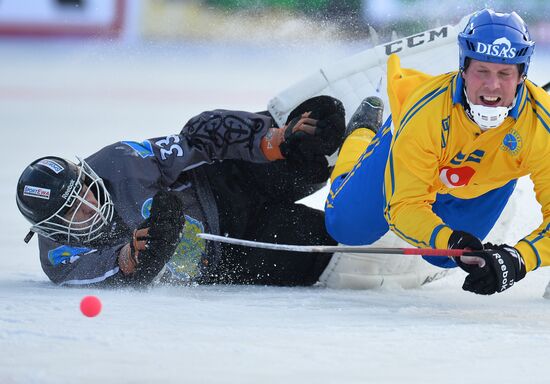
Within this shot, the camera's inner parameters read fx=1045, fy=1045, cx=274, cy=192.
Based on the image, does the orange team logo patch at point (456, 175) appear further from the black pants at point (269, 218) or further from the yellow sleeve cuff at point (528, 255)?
the black pants at point (269, 218)

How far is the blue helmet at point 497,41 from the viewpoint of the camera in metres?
3.21

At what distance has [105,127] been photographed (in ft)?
24.5

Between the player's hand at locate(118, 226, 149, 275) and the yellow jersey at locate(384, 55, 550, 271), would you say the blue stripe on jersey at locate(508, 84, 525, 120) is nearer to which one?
the yellow jersey at locate(384, 55, 550, 271)

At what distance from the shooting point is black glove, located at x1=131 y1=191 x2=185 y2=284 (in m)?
3.51

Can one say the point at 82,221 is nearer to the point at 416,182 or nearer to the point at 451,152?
the point at 416,182

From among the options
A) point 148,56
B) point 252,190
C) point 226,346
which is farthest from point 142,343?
point 148,56

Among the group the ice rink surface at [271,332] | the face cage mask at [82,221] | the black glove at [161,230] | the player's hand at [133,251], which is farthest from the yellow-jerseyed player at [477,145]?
the face cage mask at [82,221]

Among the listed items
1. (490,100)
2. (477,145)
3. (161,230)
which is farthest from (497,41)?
(161,230)

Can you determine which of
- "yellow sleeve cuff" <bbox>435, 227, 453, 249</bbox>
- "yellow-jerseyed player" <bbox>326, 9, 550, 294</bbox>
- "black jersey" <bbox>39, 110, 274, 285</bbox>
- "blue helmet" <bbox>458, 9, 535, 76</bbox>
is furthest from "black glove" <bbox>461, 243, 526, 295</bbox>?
"black jersey" <bbox>39, 110, 274, 285</bbox>

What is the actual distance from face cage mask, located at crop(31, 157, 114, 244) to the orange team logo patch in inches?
47.8

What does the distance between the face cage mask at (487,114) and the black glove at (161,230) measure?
3.40 ft

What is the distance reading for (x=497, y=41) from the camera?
3213 millimetres

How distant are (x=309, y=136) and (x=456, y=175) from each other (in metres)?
0.88

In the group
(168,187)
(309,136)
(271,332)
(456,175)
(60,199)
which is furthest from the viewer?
(309,136)
